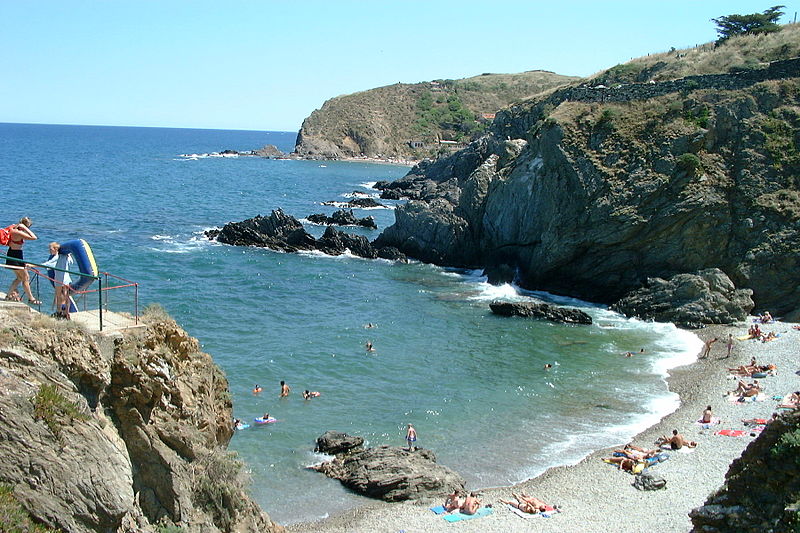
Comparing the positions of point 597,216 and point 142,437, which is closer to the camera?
point 142,437

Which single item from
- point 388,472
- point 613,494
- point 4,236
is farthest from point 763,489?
point 4,236

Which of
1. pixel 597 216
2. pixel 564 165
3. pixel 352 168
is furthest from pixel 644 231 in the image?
pixel 352 168

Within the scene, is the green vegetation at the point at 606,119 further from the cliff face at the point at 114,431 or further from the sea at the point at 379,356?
the cliff face at the point at 114,431

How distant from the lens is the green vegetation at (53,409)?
8986 millimetres

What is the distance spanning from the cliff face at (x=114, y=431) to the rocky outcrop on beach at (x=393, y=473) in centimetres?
767

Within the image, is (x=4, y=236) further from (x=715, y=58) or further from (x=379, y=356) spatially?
(x=715, y=58)

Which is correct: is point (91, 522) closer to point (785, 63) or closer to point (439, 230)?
point (439, 230)

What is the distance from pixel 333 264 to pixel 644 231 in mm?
21327

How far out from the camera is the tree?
64.8m

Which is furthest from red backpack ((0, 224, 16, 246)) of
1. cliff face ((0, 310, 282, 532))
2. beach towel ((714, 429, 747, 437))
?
beach towel ((714, 429, 747, 437))

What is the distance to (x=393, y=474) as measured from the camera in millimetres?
20828

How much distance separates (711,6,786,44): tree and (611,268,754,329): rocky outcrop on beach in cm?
3656

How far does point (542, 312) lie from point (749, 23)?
44.7m

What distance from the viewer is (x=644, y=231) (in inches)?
1636
